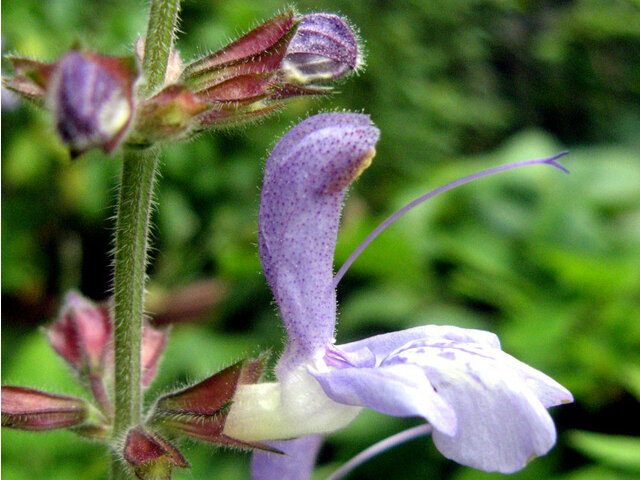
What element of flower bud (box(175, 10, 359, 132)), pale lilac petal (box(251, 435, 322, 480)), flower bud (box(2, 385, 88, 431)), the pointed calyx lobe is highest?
flower bud (box(175, 10, 359, 132))

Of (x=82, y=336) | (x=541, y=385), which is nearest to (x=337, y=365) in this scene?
(x=541, y=385)

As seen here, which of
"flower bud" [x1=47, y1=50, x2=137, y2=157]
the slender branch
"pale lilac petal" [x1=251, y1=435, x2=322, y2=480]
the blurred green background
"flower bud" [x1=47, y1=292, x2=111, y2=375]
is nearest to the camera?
"flower bud" [x1=47, y1=50, x2=137, y2=157]

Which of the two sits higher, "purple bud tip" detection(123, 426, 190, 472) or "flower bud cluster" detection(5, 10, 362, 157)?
"flower bud cluster" detection(5, 10, 362, 157)

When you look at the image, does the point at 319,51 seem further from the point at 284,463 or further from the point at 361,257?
the point at 361,257

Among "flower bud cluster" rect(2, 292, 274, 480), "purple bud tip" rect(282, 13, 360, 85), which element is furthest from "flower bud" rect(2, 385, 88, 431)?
"purple bud tip" rect(282, 13, 360, 85)

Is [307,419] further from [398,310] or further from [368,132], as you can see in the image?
[398,310]

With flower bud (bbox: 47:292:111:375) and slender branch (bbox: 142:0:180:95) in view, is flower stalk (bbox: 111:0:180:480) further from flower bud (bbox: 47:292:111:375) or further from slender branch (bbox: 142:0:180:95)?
flower bud (bbox: 47:292:111:375)
